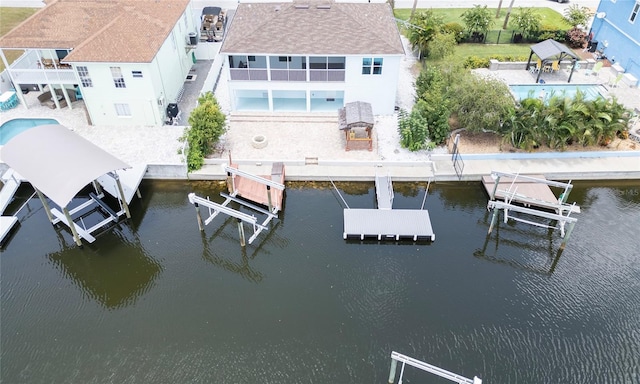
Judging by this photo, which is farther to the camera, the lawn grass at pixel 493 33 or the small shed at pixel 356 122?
the lawn grass at pixel 493 33

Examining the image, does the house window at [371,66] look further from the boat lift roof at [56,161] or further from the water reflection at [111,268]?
the water reflection at [111,268]

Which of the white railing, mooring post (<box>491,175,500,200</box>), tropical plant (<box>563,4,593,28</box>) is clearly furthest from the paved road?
mooring post (<box>491,175,500,200</box>)

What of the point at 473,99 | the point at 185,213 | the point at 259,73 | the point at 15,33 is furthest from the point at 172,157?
the point at 473,99

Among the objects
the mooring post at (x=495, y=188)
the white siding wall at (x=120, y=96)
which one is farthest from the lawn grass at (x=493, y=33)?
the white siding wall at (x=120, y=96)

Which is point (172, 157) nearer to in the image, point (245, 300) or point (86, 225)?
point (86, 225)

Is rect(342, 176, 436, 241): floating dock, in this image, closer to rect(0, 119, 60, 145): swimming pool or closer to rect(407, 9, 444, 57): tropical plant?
rect(407, 9, 444, 57): tropical plant

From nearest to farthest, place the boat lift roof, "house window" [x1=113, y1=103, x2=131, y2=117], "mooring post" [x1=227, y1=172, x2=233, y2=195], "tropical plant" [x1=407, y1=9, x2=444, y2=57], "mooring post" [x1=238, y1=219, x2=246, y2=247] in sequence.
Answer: the boat lift roof < "mooring post" [x1=238, y1=219, x2=246, y2=247] < "mooring post" [x1=227, y1=172, x2=233, y2=195] < "house window" [x1=113, y1=103, x2=131, y2=117] < "tropical plant" [x1=407, y1=9, x2=444, y2=57]
